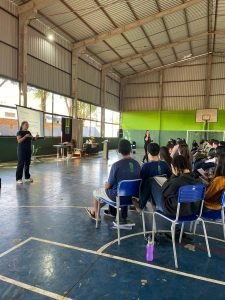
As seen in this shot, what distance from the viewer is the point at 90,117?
17.7 metres

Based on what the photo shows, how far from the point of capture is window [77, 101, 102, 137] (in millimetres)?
Answer: 16641

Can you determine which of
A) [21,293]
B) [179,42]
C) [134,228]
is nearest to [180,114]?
[179,42]

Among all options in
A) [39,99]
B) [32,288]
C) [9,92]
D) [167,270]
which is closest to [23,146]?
[32,288]

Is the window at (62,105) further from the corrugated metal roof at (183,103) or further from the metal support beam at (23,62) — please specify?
the corrugated metal roof at (183,103)

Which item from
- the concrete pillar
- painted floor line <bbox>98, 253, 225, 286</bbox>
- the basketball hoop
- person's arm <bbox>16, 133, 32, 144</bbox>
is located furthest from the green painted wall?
painted floor line <bbox>98, 253, 225, 286</bbox>

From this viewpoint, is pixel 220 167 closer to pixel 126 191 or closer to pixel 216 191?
pixel 216 191

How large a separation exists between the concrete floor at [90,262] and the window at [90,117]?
12.9m

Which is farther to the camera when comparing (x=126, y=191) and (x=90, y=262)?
(x=126, y=191)

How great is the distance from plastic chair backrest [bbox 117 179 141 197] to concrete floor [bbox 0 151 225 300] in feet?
1.87

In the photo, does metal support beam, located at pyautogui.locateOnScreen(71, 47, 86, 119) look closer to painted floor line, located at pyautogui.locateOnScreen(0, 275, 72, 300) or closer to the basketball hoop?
the basketball hoop

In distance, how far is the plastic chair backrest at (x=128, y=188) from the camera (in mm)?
3117

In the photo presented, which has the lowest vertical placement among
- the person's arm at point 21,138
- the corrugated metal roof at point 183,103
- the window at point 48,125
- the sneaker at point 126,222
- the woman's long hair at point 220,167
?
the sneaker at point 126,222

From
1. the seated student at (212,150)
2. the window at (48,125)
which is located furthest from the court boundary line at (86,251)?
the window at (48,125)

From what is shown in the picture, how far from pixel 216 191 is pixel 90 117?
15220 mm
